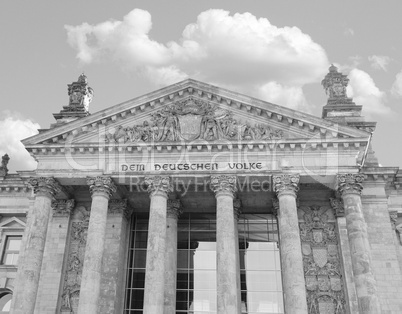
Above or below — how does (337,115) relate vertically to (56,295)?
above

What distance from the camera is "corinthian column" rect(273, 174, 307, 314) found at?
23516 millimetres

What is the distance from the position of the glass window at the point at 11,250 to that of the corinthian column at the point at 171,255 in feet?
36.3

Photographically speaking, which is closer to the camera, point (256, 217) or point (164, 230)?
point (164, 230)

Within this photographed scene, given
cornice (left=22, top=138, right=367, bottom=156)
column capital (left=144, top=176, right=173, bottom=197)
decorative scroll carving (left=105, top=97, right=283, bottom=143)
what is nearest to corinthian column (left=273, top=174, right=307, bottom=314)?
cornice (left=22, top=138, right=367, bottom=156)

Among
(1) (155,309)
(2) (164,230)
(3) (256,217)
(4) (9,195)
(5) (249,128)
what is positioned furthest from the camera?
(4) (9,195)

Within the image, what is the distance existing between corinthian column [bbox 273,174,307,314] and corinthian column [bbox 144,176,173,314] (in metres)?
6.36

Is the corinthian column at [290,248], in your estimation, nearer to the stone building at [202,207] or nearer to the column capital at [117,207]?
the stone building at [202,207]

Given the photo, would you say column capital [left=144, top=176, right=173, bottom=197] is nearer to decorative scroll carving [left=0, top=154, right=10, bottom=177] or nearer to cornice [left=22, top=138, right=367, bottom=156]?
Result: cornice [left=22, top=138, right=367, bottom=156]

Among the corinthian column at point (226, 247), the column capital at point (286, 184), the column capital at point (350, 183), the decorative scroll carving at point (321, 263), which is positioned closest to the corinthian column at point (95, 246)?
the corinthian column at point (226, 247)

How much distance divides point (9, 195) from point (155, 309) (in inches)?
610

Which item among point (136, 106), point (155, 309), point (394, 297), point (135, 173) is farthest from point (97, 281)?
point (394, 297)

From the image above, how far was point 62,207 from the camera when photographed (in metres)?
29.8

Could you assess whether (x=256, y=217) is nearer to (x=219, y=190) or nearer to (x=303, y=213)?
(x=303, y=213)

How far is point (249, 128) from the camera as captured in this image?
28.0m
